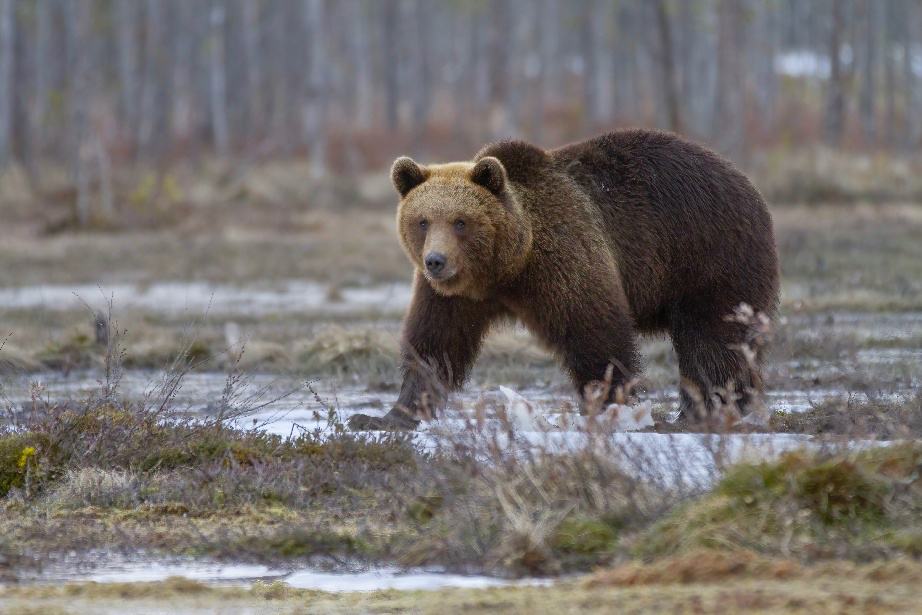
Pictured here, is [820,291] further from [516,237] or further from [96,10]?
[96,10]

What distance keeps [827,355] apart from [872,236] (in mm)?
10121

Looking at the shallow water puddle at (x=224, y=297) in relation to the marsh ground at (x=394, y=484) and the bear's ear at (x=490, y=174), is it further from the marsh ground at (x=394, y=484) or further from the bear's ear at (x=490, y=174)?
the bear's ear at (x=490, y=174)

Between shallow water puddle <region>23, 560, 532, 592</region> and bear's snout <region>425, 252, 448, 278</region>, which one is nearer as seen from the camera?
shallow water puddle <region>23, 560, 532, 592</region>

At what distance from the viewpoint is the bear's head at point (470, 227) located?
24.2 feet

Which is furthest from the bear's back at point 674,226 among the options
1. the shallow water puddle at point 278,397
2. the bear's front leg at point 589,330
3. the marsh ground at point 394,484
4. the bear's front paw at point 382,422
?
the bear's front paw at point 382,422

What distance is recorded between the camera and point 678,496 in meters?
5.32

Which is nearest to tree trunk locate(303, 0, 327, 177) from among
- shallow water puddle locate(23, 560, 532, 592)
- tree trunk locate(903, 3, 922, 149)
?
tree trunk locate(903, 3, 922, 149)

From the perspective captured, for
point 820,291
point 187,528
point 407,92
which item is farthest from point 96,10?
point 187,528

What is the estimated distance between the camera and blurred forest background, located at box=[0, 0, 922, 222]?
105 ft

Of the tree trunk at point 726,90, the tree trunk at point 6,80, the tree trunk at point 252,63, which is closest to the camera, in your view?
the tree trunk at point 726,90

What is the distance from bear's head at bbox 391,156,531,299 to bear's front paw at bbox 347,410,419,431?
30.1 inches

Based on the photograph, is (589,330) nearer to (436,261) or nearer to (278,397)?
(436,261)

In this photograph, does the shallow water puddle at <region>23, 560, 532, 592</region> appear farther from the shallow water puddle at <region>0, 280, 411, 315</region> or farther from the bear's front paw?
the shallow water puddle at <region>0, 280, 411, 315</region>

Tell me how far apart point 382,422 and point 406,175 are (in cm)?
141
